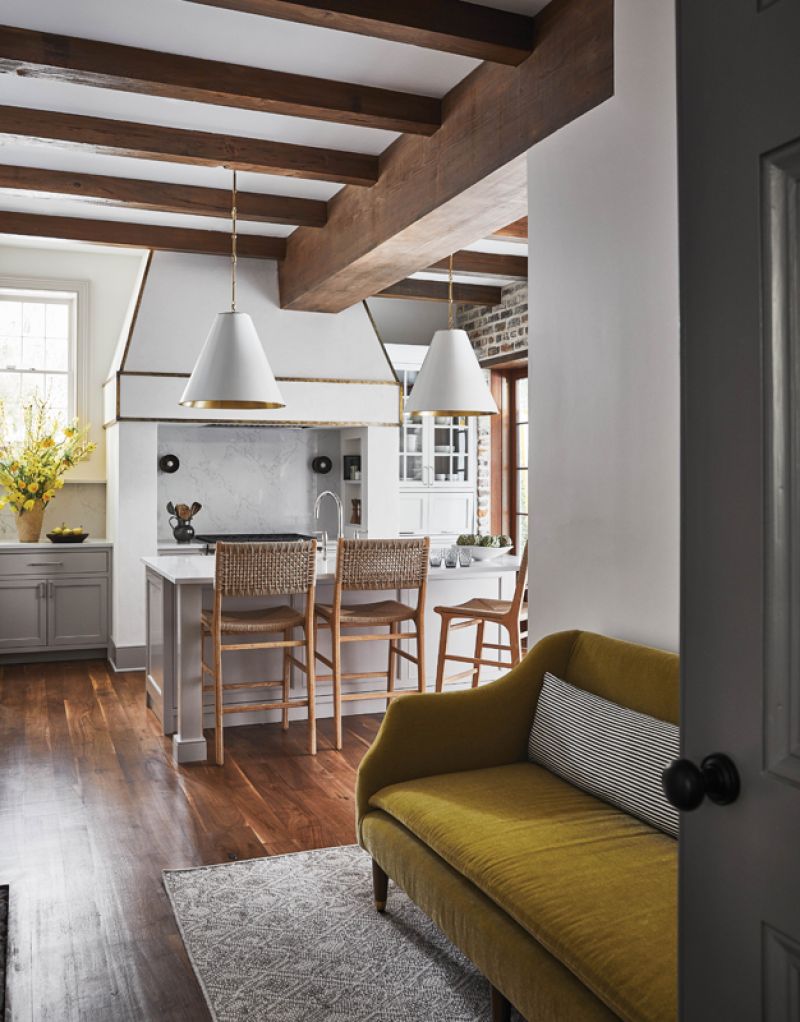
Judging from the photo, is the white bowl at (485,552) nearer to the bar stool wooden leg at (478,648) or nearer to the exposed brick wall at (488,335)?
the bar stool wooden leg at (478,648)

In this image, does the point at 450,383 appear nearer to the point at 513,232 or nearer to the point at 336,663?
the point at 513,232

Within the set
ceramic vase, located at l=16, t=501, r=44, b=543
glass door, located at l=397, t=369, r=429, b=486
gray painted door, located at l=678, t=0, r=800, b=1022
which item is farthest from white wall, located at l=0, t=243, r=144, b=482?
gray painted door, located at l=678, t=0, r=800, b=1022

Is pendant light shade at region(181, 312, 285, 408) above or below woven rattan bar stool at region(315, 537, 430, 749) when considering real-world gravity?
above

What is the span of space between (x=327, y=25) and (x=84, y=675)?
15.6 feet

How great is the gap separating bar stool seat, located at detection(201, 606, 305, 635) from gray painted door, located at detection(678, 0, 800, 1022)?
343cm

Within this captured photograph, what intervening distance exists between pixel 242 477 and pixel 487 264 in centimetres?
259

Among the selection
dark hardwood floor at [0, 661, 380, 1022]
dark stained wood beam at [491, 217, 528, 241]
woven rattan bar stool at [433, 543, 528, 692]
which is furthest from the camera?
dark stained wood beam at [491, 217, 528, 241]

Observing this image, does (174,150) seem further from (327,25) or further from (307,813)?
(307,813)

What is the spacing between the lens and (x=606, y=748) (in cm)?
253

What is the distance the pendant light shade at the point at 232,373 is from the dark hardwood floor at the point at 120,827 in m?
1.73

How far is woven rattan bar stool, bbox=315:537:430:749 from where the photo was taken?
4.70 m

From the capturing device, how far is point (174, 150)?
172 inches

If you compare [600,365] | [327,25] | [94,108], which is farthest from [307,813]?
[94,108]

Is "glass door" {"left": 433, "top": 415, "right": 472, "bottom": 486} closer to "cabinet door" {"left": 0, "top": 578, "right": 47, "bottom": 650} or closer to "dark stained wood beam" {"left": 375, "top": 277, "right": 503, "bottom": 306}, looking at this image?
"dark stained wood beam" {"left": 375, "top": 277, "right": 503, "bottom": 306}
